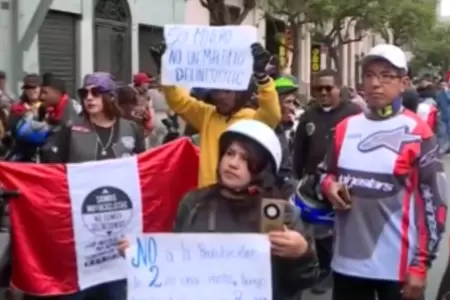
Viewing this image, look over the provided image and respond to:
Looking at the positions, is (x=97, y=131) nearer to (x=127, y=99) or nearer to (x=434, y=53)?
(x=127, y=99)

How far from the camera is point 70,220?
18.7 ft

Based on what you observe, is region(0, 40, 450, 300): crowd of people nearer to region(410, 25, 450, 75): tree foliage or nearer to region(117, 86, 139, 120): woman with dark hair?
region(117, 86, 139, 120): woman with dark hair

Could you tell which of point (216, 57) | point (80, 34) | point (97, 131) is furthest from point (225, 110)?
point (80, 34)

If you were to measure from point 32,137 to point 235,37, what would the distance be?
95.6 inches

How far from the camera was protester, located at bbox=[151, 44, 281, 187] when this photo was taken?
5816 millimetres

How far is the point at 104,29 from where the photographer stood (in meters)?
21.2

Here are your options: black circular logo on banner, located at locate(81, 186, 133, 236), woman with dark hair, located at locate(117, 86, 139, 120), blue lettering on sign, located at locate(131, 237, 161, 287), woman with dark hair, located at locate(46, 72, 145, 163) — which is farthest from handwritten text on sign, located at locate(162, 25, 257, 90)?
blue lettering on sign, located at locate(131, 237, 161, 287)

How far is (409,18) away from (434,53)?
27727 millimetres

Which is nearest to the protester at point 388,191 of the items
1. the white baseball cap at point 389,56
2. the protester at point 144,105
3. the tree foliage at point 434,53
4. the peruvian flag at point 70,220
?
the white baseball cap at point 389,56

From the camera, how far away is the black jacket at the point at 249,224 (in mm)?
3617

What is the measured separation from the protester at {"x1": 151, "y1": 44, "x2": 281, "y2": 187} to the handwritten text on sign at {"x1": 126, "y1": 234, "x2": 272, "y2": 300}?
2.10 meters

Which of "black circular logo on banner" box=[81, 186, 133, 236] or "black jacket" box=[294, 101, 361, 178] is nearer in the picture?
"black circular logo on banner" box=[81, 186, 133, 236]

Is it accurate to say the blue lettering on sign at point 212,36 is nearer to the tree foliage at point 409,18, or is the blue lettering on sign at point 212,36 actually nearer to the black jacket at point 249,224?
the black jacket at point 249,224

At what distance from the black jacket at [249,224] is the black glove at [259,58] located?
→ 2131 millimetres
